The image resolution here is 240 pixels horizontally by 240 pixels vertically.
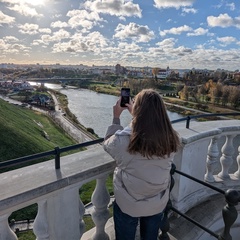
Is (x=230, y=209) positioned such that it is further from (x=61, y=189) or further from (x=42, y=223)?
(x=42, y=223)

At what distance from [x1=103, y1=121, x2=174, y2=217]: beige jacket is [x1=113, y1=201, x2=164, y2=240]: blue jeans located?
0.11 m

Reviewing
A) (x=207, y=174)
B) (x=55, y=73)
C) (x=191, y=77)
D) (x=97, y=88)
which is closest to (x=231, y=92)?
(x=191, y=77)

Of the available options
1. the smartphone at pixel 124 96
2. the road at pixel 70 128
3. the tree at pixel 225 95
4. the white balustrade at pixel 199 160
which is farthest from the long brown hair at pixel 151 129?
the tree at pixel 225 95

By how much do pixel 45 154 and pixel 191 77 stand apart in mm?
95676

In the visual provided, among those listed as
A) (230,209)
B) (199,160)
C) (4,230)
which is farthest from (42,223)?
(199,160)

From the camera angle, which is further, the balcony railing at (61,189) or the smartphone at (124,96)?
the smartphone at (124,96)

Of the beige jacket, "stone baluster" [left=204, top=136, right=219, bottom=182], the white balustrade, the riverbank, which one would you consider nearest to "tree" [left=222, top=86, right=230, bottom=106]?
the riverbank

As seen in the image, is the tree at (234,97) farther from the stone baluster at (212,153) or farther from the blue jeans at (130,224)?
the blue jeans at (130,224)

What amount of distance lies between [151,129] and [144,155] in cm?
18

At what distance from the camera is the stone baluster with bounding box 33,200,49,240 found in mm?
1718

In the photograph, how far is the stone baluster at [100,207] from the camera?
6.97ft

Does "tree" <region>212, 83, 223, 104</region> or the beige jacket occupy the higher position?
the beige jacket

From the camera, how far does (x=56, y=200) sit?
171 cm

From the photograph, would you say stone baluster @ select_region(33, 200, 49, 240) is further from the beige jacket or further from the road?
the road
